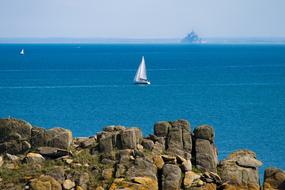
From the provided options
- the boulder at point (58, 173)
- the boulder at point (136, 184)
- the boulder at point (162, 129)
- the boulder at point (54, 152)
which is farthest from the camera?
the boulder at point (162, 129)

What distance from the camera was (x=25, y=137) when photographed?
49.4m

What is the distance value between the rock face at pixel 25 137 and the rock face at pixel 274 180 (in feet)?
39.7

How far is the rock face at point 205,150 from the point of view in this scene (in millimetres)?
47875

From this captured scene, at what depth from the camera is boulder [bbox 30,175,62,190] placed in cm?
4406

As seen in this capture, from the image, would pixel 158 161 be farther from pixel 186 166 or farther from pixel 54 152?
pixel 54 152

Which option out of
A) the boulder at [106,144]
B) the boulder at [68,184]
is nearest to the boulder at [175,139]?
the boulder at [106,144]

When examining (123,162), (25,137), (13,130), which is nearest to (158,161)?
(123,162)

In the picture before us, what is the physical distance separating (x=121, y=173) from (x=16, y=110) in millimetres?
81366

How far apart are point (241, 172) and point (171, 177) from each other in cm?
443

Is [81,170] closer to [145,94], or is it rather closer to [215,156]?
[215,156]

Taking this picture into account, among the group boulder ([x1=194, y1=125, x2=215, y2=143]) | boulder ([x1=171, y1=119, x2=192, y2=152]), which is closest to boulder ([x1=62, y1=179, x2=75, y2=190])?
boulder ([x1=171, y1=119, x2=192, y2=152])

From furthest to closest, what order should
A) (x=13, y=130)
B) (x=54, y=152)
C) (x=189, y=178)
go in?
(x=13, y=130) < (x=54, y=152) < (x=189, y=178)

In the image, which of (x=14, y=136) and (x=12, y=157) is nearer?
(x=12, y=157)

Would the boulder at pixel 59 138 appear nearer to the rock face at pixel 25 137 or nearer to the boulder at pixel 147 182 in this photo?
the rock face at pixel 25 137
